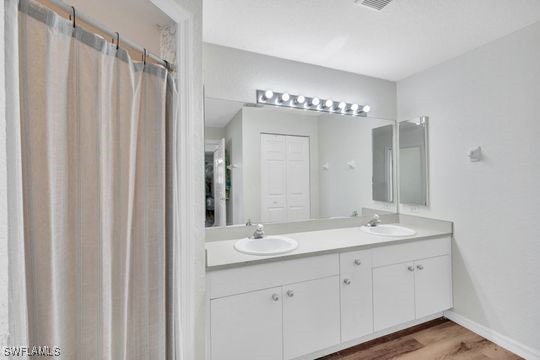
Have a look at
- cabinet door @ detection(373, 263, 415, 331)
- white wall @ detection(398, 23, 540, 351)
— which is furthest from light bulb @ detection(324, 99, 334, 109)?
cabinet door @ detection(373, 263, 415, 331)

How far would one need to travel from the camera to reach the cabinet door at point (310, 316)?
5.30 ft

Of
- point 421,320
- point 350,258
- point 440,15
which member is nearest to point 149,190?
point 350,258

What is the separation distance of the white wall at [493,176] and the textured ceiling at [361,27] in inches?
8.5

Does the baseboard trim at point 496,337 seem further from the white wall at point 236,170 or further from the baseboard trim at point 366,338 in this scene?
the white wall at point 236,170

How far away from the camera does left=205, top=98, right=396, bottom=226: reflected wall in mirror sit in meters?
2.02

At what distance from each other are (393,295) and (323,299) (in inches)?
26.3

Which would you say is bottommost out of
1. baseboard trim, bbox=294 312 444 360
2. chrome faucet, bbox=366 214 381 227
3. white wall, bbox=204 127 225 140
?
baseboard trim, bbox=294 312 444 360

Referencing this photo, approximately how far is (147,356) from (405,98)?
118 inches

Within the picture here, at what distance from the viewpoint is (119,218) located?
0.96m

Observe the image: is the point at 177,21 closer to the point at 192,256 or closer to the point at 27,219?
the point at 27,219

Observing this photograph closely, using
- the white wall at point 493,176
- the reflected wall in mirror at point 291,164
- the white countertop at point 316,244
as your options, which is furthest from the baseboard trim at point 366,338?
the reflected wall in mirror at point 291,164

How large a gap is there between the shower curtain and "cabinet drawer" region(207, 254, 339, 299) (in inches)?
12.6

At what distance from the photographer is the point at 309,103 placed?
7.59 feet

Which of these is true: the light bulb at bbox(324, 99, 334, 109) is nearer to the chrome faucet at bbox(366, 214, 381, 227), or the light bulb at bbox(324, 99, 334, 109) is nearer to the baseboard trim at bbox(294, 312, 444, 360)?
the chrome faucet at bbox(366, 214, 381, 227)
